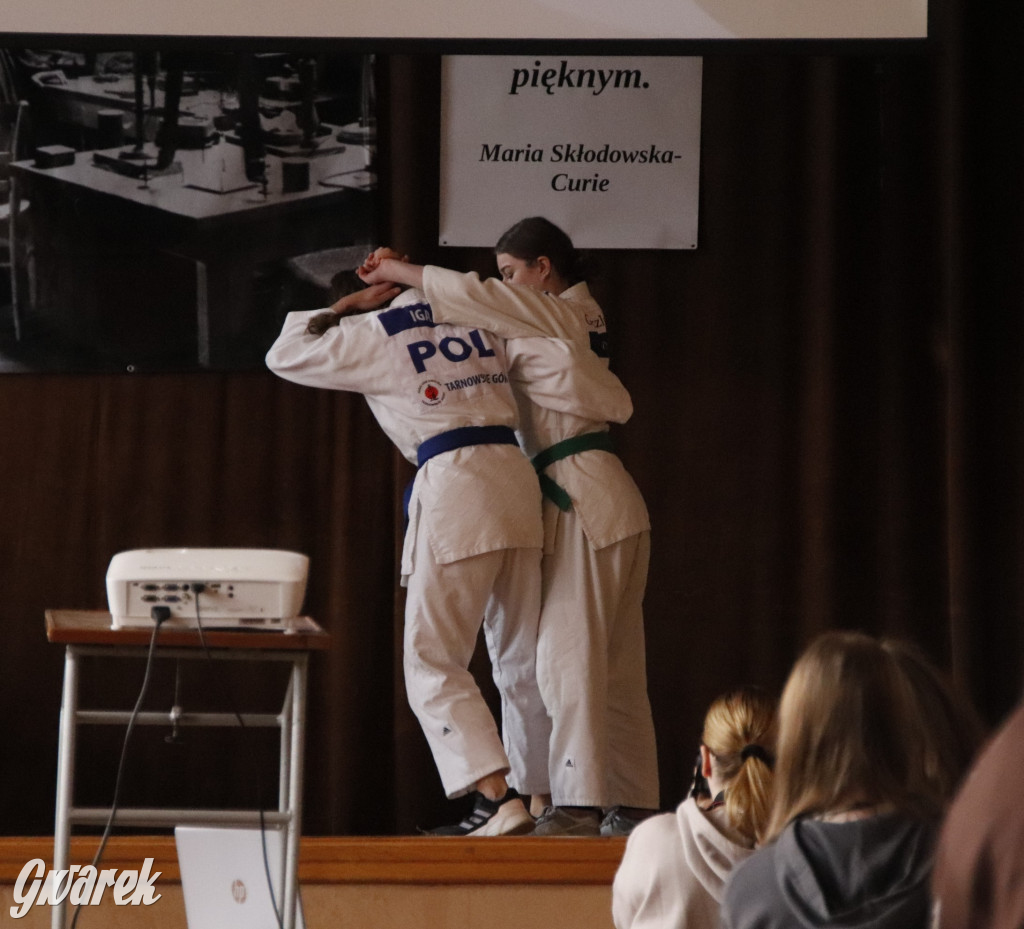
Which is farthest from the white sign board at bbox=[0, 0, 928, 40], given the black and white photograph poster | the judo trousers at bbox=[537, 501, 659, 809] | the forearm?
the black and white photograph poster

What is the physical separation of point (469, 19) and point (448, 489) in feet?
3.17

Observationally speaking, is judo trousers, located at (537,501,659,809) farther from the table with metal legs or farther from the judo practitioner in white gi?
the table with metal legs

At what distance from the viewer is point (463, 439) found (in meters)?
3.03

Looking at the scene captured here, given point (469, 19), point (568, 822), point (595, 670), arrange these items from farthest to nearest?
point (595, 670) < point (568, 822) < point (469, 19)

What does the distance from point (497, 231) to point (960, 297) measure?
1.34m

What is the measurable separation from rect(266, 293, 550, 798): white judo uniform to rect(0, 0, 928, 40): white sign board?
2.00 feet

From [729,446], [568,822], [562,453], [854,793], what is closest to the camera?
[854,793]

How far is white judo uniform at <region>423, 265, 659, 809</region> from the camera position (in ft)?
9.92

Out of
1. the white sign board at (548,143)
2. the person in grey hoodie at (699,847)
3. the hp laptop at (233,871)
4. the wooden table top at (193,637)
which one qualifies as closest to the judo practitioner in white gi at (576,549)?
the white sign board at (548,143)

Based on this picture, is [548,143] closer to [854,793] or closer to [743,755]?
[743,755]

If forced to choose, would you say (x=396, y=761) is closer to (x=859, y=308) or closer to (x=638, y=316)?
(x=638, y=316)

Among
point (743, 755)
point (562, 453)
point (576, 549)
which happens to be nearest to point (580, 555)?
point (576, 549)

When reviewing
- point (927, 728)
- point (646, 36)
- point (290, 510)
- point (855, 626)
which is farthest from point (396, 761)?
point (927, 728)

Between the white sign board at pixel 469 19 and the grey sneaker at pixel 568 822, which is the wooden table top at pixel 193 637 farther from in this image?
the white sign board at pixel 469 19
